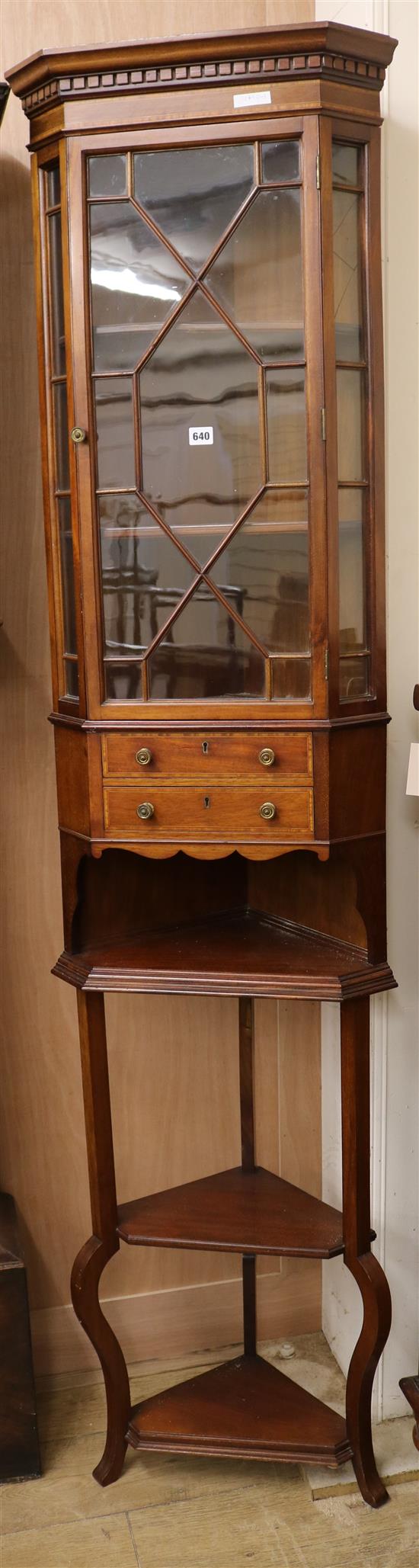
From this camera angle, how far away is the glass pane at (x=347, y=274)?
5.62 ft

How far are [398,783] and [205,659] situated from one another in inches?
17.4

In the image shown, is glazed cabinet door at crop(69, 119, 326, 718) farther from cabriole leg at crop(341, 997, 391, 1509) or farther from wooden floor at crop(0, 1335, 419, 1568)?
wooden floor at crop(0, 1335, 419, 1568)

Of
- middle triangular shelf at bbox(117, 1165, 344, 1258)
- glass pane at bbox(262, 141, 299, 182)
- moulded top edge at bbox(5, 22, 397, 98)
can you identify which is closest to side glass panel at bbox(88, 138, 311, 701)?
glass pane at bbox(262, 141, 299, 182)

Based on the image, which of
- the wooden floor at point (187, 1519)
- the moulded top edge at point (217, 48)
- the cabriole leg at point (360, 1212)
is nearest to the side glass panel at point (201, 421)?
the moulded top edge at point (217, 48)

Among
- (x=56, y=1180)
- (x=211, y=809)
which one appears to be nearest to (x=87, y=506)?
(x=211, y=809)

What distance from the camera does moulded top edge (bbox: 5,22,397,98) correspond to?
1.61m

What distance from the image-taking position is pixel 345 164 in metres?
1.72

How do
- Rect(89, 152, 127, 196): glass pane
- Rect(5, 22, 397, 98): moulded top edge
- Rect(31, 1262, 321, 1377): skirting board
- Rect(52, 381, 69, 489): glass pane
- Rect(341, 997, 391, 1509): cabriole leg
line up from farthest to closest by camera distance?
Rect(31, 1262, 321, 1377): skirting board
Rect(341, 997, 391, 1509): cabriole leg
Rect(52, 381, 69, 489): glass pane
Rect(89, 152, 127, 196): glass pane
Rect(5, 22, 397, 98): moulded top edge

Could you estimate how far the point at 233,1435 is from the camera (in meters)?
2.04

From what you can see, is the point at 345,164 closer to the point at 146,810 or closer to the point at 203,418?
the point at 203,418

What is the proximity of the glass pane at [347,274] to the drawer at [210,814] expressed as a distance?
0.61 metres

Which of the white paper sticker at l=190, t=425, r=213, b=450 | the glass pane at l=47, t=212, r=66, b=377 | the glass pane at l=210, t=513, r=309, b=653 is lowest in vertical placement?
the glass pane at l=210, t=513, r=309, b=653

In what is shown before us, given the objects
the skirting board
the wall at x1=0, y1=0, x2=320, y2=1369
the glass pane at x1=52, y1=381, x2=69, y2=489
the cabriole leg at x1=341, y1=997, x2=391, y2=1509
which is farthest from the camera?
the skirting board

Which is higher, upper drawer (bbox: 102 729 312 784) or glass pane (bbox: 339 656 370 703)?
glass pane (bbox: 339 656 370 703)
